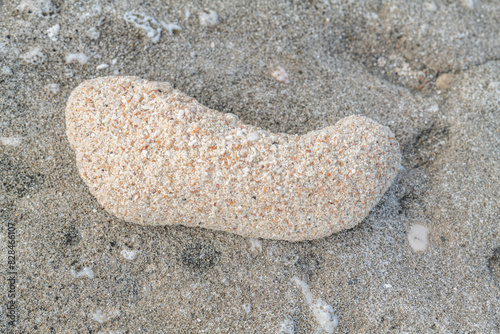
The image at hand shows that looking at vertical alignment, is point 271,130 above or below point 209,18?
below

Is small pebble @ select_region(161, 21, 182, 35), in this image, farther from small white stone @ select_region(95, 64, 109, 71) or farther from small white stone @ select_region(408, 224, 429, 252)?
small white stone @ select_region(408, 224, 429, 252)

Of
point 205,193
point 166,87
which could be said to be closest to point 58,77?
point 166,87

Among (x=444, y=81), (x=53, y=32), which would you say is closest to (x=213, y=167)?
(x=53, y=32)

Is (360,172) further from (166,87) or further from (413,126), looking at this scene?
(166,87)

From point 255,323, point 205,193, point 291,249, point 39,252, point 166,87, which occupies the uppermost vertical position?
point 166,87

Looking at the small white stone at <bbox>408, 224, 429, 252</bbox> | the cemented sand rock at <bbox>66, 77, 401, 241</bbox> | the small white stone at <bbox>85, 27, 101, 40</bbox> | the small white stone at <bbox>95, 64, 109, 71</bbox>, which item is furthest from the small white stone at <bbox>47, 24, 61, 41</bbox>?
the small white stone at <bbox>408, 224, 429, 252</bbox>

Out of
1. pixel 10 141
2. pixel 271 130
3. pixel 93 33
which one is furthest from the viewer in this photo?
pixel 93 33

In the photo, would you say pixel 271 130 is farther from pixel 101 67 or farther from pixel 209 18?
pixel 101 67
